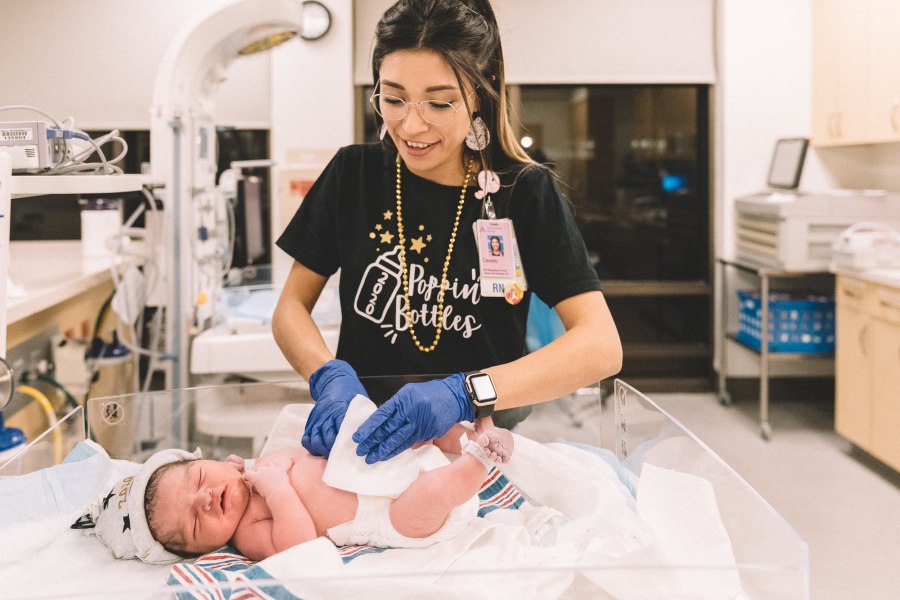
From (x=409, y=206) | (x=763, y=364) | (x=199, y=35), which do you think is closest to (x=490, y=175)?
(x=409, y=206)

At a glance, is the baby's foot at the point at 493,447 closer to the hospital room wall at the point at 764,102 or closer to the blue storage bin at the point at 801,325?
the blue storage bin at the point at 801,325

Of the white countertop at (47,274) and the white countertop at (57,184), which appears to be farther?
the white countertop at (47,274)

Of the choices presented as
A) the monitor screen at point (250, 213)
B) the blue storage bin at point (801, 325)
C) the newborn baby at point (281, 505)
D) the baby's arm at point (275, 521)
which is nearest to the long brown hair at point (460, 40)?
the newborn baby at point (281, 505)

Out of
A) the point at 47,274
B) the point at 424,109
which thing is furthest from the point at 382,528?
the point at 47,274

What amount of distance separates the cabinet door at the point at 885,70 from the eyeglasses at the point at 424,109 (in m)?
3.18

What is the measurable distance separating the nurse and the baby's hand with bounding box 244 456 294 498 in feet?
0.20

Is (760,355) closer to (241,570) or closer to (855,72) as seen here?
(855,72)

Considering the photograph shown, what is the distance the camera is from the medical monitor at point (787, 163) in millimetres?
4555

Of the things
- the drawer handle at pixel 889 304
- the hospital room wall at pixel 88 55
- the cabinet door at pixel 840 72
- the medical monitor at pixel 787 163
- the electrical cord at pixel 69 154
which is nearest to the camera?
the electrical cord at pixel 69 154

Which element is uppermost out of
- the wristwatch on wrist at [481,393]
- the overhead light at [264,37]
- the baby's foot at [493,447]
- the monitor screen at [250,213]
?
the overhead light at [264,37]

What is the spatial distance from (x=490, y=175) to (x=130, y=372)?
2787mm

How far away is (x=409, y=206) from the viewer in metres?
1.58

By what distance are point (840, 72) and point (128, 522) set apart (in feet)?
14.0

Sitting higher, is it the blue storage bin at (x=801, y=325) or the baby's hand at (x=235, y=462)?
the baby's hand at (x=235, y=462)
